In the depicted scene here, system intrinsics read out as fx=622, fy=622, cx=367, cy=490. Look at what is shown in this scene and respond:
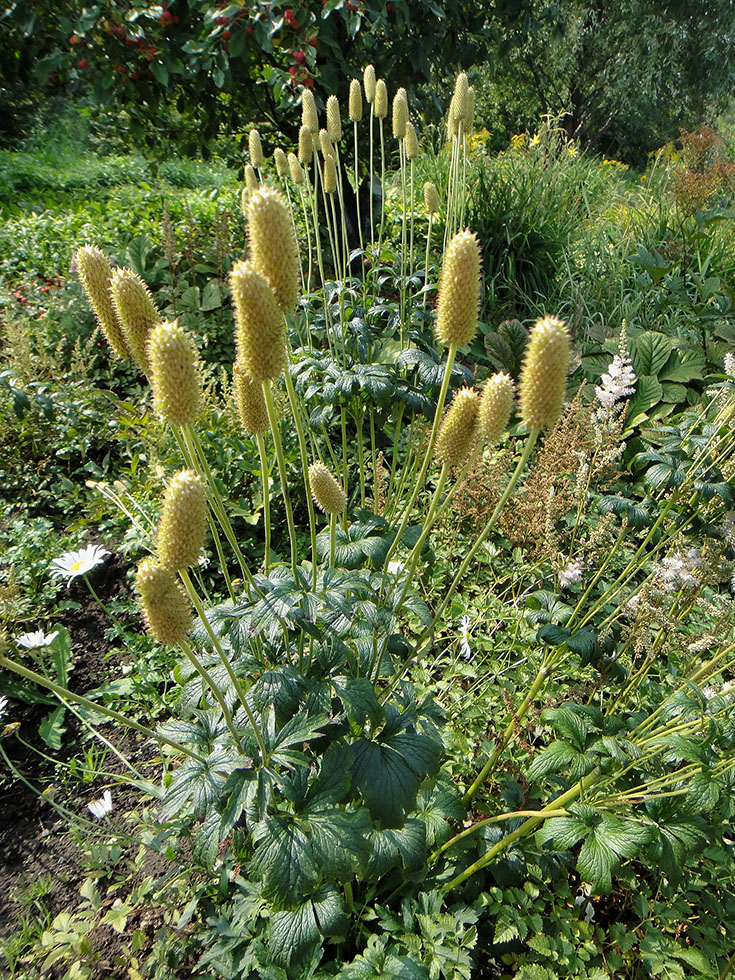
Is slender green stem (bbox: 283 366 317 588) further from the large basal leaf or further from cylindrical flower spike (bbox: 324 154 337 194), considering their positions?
cylindrical flower spike (bbox: 324 154 337 194)

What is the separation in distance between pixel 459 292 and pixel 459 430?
0.30 meters

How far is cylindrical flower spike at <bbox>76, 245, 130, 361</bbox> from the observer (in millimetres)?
1271

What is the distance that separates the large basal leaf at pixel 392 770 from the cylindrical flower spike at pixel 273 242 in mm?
1013

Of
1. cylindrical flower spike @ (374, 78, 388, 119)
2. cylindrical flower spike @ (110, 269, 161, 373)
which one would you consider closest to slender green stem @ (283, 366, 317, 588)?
cylindrical flower spike @ (110, 269, 161, 373)

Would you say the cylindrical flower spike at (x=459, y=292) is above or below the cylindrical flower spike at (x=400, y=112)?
below

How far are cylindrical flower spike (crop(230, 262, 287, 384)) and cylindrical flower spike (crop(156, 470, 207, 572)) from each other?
24cm

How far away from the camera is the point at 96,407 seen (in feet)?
12.8

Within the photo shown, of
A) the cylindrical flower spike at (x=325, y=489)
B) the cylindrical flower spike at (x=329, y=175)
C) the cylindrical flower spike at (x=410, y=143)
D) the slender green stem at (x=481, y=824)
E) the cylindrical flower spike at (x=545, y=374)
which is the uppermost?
the cylindrical flower spike at (x=410, y=143)

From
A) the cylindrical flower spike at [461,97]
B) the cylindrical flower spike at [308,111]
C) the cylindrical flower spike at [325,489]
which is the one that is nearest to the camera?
the cylindrical flower spike at [325,489]

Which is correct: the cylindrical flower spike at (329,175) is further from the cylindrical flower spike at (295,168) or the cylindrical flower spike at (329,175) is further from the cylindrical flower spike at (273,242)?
the cylindrical flower spike at (273,242)

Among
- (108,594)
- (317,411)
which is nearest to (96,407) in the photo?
(108,594)

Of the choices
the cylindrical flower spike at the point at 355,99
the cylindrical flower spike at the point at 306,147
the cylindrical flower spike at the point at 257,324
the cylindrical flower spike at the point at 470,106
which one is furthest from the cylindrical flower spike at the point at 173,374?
the cylindrical flower spike at the point at 355,99

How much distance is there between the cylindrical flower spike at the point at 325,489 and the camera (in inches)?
57.9

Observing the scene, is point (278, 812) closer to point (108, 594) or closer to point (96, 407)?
point (108, 594)
